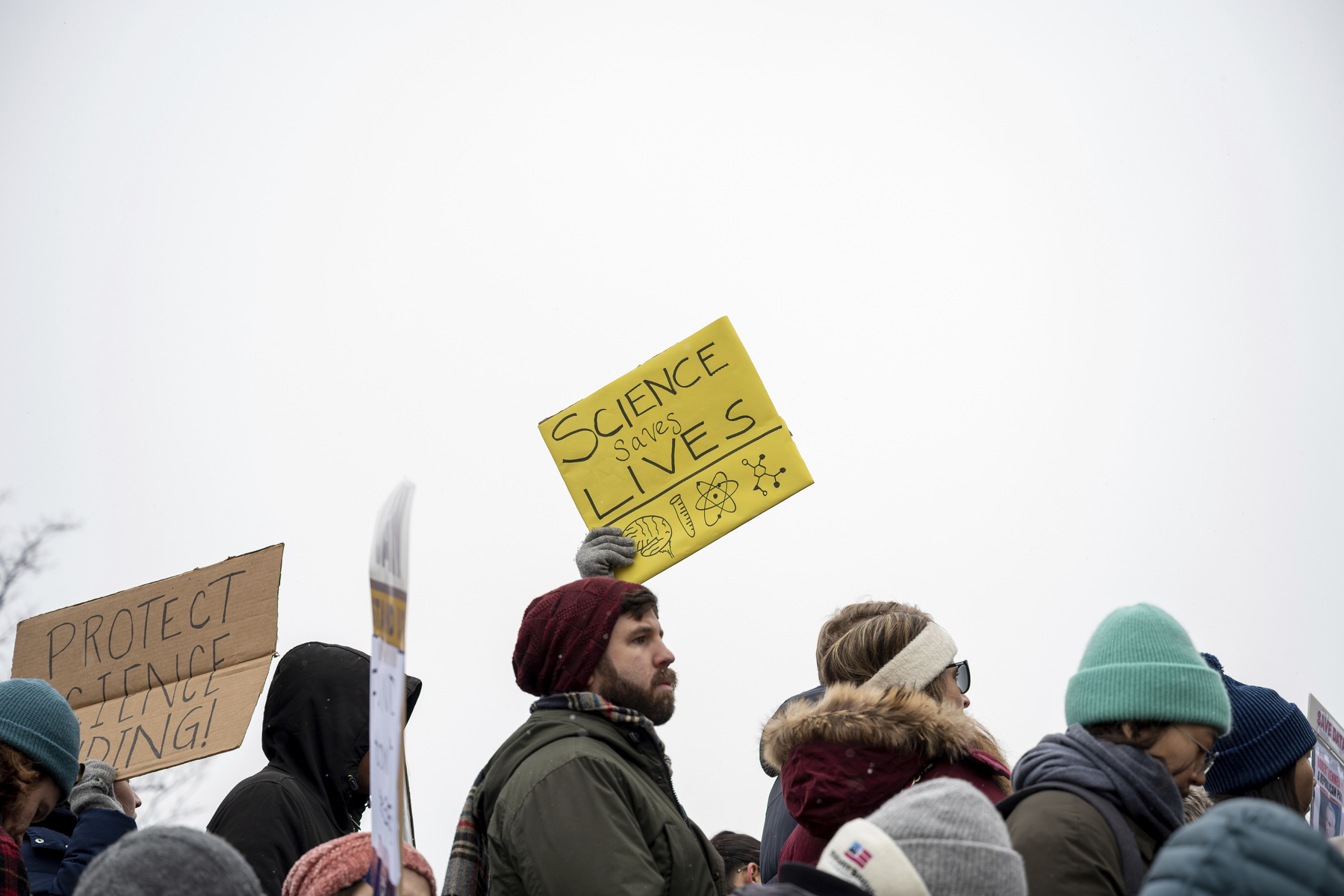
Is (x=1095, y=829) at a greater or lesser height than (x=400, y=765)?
lesser

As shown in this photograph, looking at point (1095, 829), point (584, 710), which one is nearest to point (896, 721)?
point (1095, 829)

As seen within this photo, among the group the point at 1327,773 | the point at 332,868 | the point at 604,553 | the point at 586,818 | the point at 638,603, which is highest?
the point at 604,553

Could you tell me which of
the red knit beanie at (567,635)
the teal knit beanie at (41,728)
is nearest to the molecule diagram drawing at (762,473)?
the red knit beanie at (567,635)

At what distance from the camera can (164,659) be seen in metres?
4.11

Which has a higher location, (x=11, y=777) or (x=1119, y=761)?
(x=11, y=777)

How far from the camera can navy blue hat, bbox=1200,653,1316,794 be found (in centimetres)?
Result: 314

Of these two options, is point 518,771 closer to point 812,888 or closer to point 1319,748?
point 812,888

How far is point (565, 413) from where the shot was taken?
391 cm

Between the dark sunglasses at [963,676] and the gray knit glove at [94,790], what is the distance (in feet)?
8.48

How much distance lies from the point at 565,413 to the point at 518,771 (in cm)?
159

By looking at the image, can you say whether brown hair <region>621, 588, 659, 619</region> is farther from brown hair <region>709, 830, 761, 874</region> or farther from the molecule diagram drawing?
brown hair <region>709, 830, 761, 874</region>

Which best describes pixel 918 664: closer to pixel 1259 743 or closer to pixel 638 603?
pixel 638 603

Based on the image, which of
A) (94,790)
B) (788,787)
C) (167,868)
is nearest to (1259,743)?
(788,787)

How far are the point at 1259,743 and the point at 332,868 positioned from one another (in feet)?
8.58
